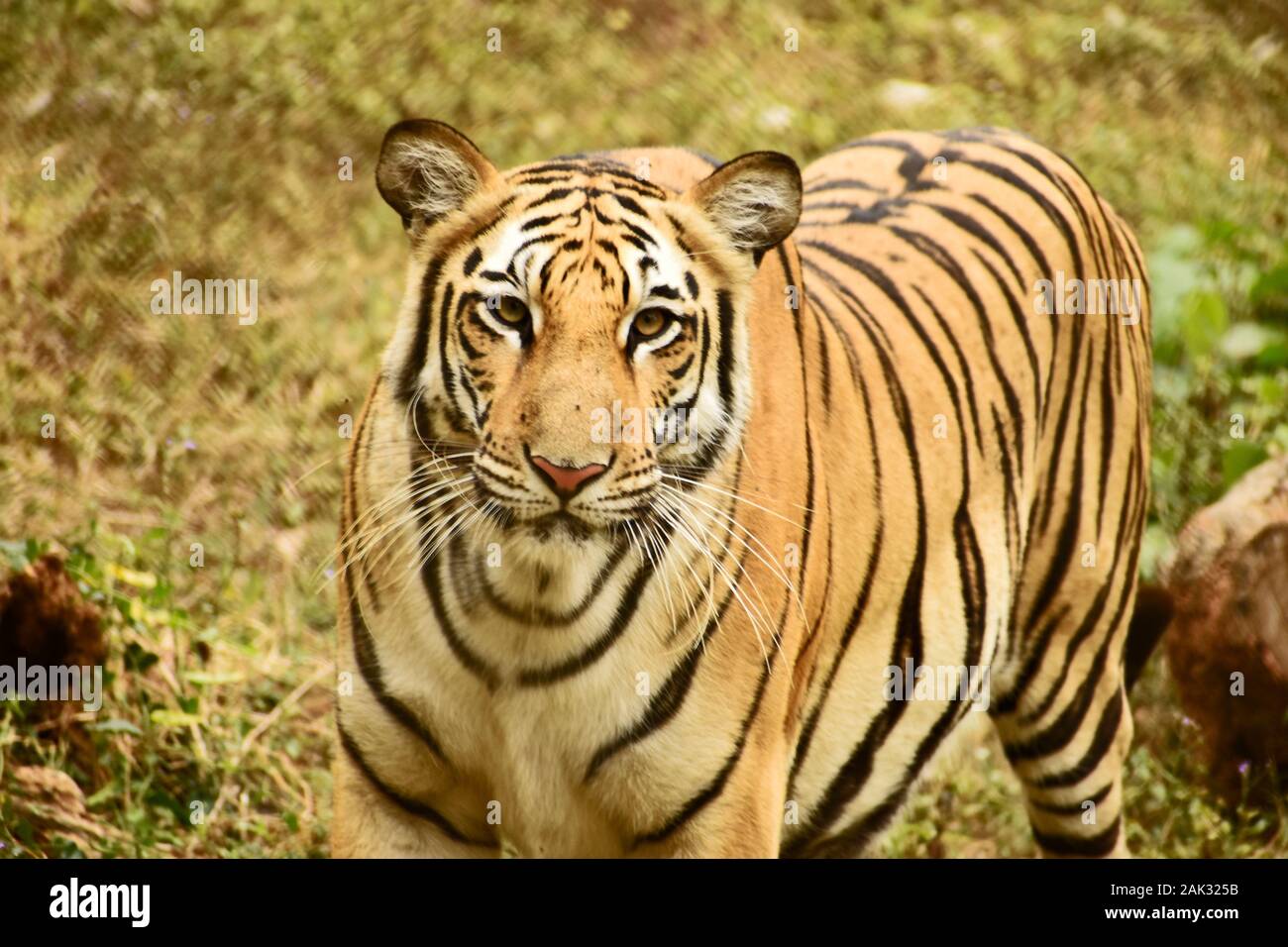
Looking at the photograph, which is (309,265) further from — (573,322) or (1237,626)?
(573,322)

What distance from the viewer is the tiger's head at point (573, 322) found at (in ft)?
8.69

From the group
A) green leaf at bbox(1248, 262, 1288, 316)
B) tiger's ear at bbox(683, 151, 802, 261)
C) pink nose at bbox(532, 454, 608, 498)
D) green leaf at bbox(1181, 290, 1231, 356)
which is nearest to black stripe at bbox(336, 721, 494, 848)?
pink nose at bbox(532, 454, 608, 498)

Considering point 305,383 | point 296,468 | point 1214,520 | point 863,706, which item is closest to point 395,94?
point 305,383

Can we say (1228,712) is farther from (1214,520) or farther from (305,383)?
(305,383)

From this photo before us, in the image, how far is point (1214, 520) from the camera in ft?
15.8

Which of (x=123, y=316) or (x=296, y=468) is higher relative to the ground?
(x=123, y=316)

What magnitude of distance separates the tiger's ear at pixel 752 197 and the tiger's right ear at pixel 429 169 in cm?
37

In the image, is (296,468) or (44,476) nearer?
(44,476)

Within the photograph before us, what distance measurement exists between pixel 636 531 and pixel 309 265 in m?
3.80

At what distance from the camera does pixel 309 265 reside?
20.8 ft

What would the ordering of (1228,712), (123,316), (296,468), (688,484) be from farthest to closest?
(123,316)
(296,468)
(1228,712)
(688,484)

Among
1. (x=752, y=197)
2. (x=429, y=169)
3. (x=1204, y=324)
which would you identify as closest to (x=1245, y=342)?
(x=1204, y=324)
